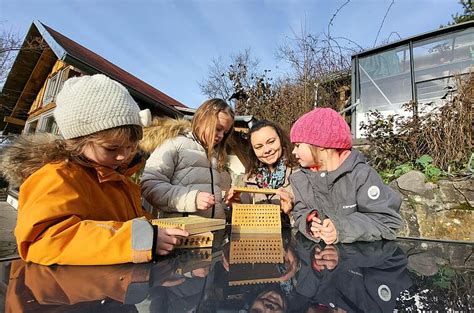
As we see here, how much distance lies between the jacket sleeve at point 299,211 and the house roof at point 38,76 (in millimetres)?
4522

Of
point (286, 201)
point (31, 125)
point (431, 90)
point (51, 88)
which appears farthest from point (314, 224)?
point (31, 125)

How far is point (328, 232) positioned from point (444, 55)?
7135 mm

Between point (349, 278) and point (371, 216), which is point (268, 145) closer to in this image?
point (371, 216)

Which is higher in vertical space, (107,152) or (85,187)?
(107,152)

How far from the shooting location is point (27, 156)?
921mm

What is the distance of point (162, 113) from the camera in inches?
255

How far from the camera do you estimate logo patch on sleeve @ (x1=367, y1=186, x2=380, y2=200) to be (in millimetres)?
1194

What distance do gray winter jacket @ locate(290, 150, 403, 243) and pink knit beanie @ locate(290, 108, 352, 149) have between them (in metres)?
0.09

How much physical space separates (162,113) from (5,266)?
597 cm

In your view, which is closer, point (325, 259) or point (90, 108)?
point (325, 259)

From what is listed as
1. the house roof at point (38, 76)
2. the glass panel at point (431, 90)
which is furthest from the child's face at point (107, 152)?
the glass panel at point (431, 90)

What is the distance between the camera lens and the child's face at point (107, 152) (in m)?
1.02

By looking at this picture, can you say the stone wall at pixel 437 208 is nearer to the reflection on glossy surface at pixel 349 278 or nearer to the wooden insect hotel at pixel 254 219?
the wooden insect hotel at pixel 254 219

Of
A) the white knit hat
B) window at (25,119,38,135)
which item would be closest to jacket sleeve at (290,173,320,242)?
the white knit hat
